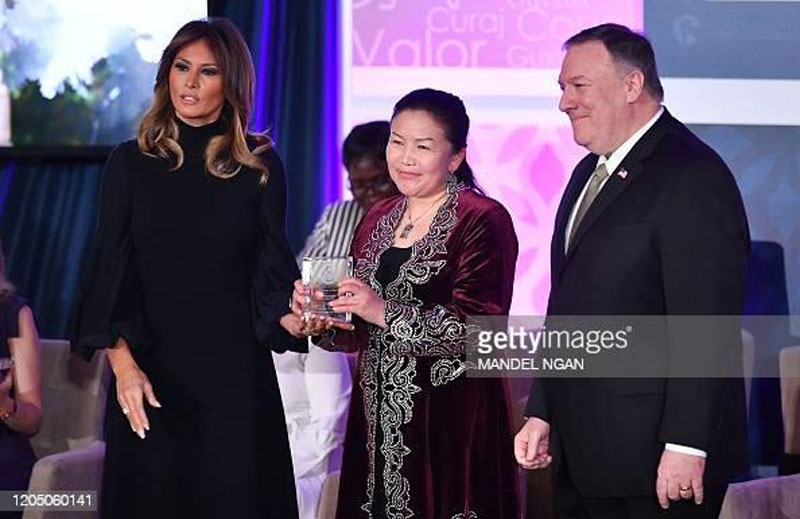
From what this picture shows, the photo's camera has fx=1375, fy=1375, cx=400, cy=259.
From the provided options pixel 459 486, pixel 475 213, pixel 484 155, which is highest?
pixel 484 155

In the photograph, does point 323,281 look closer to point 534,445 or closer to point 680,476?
point 534,445

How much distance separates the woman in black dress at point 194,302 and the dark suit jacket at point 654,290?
0.68 m

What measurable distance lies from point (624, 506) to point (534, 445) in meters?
0.22

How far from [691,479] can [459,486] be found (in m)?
0.67

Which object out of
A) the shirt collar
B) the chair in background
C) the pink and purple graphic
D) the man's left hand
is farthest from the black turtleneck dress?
the pink and purple graphic

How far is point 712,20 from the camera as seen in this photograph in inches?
234

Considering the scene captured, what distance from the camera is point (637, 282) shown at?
2.72m

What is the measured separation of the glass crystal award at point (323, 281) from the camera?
2953 mm

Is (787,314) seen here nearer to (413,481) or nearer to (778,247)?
(778,247)

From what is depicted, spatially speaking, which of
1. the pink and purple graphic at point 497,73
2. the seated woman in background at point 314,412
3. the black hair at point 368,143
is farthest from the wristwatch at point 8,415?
the pink and purple graphic at point 497,73

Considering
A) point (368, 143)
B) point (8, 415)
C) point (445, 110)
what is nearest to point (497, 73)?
point (368, 143)

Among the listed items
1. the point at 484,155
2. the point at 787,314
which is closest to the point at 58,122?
the point at 484,155

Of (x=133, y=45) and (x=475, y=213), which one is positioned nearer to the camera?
(x=475, y=213)

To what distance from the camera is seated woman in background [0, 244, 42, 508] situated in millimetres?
3846
